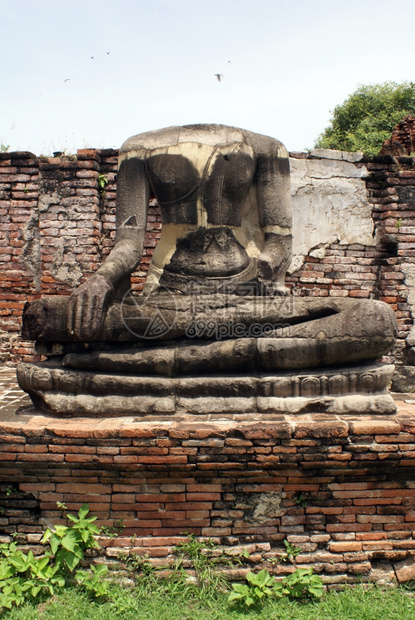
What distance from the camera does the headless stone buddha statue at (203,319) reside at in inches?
116

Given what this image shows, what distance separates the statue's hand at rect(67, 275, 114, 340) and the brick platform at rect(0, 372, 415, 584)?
52 cm

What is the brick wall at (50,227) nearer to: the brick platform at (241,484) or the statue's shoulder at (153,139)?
the statue's shoulder at (153,139)

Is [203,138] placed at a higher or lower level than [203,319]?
higher

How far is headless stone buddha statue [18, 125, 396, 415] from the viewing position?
2.95 m

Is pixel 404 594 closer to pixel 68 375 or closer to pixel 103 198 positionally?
pixel 68 375

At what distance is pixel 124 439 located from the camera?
274cm

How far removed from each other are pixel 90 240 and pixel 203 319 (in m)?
2.68

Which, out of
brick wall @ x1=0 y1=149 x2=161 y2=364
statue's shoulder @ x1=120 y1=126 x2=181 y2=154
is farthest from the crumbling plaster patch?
statue's shoulder @ x1=120 y1=126 x2=181 y2=154

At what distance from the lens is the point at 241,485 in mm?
2775

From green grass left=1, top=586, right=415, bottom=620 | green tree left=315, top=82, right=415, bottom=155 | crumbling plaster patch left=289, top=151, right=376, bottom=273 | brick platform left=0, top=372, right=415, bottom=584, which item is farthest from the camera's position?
green tree left=315, top=82, right=415, bottom=155

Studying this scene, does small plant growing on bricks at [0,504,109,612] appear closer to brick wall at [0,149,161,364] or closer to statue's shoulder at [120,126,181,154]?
statue's shoulder at [120,126,181,154]

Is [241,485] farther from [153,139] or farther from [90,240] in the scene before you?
[90,240]

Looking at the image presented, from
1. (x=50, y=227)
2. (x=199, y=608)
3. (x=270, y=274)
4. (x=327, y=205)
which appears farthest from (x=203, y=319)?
(x=327, y=205)

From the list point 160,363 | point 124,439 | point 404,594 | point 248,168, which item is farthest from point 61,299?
point 404,594
